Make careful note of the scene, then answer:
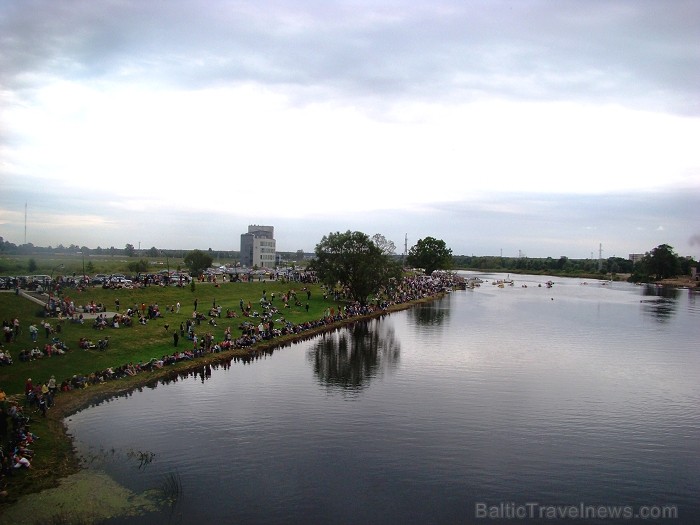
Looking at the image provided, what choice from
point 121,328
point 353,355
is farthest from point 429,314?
point 121,328

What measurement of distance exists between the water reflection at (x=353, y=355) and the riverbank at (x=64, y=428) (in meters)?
5.76

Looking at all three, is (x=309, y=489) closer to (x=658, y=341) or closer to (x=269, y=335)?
(x=269, y=335)

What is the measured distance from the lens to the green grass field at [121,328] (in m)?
34.9

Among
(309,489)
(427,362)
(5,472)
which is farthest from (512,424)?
(5,472)

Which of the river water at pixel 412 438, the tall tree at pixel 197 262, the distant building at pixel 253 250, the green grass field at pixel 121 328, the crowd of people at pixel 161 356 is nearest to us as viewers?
the river water at pixel 412 438

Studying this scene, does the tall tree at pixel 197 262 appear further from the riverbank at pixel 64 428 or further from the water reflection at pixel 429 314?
the riverbank at pixel 64 428

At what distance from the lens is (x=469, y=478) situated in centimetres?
2362

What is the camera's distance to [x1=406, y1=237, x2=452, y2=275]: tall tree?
19488 centimetres

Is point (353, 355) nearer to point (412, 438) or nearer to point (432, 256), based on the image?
point (412, 438)

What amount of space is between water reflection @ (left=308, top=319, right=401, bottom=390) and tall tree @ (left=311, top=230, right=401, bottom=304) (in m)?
16.3

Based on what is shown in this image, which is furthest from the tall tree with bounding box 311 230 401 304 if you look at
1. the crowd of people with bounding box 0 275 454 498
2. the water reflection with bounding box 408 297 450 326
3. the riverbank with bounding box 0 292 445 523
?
the riverbank with bounding box 0 292 445 523

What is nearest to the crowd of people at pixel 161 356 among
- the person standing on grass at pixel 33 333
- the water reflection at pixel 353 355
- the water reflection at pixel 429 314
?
the person standing on grass at pixel 33 333

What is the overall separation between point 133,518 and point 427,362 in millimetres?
32172

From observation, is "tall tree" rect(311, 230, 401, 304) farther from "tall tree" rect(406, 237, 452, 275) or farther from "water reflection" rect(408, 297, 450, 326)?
"tall tree" rect(406, 237, 452, 275)
